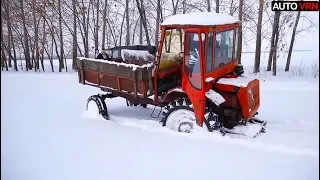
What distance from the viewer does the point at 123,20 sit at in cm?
2038

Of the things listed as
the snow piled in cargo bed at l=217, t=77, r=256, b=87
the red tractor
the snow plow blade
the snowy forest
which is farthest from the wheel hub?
the snowy forest

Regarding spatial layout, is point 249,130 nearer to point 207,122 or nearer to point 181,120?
point 207,122

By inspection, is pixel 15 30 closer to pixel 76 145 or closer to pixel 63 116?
pixel 63 116

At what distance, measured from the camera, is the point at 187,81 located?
5320 millimetres

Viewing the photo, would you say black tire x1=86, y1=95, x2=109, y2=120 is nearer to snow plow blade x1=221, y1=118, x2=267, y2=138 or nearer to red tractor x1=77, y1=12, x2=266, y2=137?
Answer: red tractor x1=77, y1=12, x2=266, y2=137

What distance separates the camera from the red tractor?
5086mm

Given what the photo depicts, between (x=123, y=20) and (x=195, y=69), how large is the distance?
16.0m

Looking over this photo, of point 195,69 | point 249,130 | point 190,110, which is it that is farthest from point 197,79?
point 249,130

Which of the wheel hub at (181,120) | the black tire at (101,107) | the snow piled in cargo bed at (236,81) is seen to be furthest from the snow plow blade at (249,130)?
the black tire at (101,107)

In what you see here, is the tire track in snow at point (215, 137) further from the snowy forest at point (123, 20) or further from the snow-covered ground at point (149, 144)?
the snowy forest at point (123, 20)

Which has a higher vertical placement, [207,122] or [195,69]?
[195,69]

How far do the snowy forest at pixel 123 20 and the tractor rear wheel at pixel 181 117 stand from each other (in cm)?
874

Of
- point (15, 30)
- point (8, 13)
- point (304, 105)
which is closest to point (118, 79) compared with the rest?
point (304, 105)

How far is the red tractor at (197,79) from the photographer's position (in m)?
5.09
